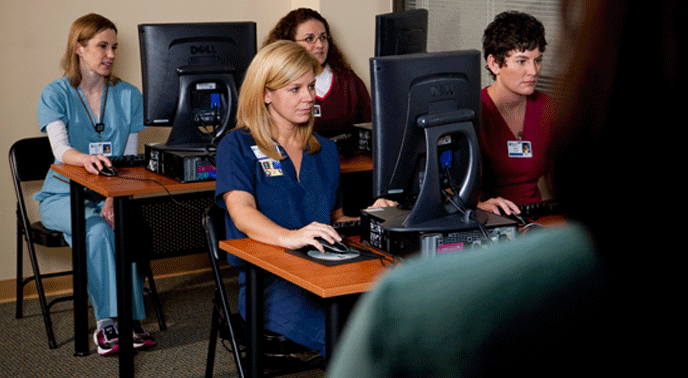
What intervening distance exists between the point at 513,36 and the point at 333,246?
1175 mm

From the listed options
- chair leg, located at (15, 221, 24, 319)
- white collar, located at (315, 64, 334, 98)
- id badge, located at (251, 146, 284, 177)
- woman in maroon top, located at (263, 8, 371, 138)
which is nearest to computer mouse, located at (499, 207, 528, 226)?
id badge, located at (251, 146, 284, 177)

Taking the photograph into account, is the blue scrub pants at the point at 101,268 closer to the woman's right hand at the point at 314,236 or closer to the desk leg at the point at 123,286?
the desk leg at the point at 123,286

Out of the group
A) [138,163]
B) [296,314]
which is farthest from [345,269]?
[138,163]

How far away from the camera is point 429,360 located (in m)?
0.35

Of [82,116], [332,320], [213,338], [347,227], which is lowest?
[213,338]

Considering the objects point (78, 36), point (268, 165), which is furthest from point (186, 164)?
point (78, 36)

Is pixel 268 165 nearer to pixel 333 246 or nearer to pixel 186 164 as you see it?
pixel 333 246

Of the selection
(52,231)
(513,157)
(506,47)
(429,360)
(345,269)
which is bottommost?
(52,231)

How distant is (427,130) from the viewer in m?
1.79

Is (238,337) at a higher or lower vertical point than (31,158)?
lower

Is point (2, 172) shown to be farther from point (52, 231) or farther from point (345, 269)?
point (345, 269)

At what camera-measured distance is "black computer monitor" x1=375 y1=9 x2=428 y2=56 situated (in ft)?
9.16

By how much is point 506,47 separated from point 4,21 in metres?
2.43

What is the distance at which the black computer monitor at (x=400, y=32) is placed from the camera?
9.16ft
